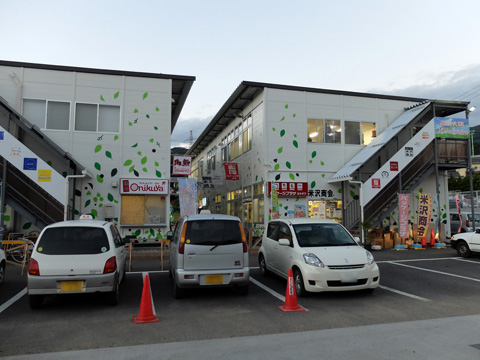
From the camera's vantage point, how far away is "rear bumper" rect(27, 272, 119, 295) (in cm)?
581

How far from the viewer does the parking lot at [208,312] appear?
4.82m

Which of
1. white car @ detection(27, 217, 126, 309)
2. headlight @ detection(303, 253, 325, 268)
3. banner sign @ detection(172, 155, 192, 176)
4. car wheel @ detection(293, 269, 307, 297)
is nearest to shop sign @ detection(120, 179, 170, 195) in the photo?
banner sign @ detection(172, 155, 192, 176)

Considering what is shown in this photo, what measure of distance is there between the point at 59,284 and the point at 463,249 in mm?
12707

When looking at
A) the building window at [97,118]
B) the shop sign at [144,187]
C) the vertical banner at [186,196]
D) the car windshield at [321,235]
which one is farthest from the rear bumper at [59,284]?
the building window at [97,118]

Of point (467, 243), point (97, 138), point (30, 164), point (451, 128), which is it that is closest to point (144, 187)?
point (97, 138)

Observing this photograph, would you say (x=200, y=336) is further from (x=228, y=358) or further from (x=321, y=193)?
(x=321, y=193)

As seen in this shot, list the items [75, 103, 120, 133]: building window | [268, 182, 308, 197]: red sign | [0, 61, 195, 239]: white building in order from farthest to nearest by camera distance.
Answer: [268, 182, 308, 197]: red sign → [75, 103, 120, 133]: building window → [0, 61, 195, 239]: white building

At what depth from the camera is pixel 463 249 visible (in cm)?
1246

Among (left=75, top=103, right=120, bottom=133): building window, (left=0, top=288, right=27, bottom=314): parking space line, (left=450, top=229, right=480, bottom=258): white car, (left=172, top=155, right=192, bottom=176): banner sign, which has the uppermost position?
(left=75, top=103, right=120, bottom=133): building window

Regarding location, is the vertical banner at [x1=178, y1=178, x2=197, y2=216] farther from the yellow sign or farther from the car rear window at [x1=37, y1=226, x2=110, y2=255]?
the car rear window at [x1=37, y1=226, x2=110, y2=255]

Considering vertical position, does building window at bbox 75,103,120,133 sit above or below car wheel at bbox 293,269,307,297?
above

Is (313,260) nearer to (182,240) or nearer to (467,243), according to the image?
(182,240)

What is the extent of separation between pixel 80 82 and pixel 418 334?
49.4ft

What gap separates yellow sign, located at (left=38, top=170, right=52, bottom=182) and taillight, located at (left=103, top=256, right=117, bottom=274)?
848 centimetres
